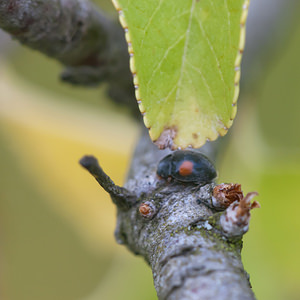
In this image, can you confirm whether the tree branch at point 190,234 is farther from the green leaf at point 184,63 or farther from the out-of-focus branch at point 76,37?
Result: the out-of-focus branch at point 76,37

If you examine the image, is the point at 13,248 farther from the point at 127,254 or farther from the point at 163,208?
the point at 163,208

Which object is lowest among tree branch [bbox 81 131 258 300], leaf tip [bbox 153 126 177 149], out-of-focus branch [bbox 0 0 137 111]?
tree branch [bbox 81 131 258 300]

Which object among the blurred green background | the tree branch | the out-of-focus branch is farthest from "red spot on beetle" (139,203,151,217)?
the blurred green background

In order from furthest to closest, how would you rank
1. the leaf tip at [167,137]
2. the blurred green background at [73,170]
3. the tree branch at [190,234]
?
the blurred green background at [73,170] < the leaf tip at [167,137] < the tree branch at [190,234]

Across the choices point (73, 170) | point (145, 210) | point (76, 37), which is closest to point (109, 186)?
point (145, 210)

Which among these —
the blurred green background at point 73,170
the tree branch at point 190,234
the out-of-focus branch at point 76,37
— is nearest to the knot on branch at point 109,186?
the tree branch at point 190,234

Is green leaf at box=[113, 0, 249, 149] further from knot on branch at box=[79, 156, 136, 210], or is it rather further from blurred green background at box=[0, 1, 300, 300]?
blurred green background at box=[0, 1, 300, 300]

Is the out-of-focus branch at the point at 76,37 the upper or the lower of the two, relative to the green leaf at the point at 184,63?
upper
